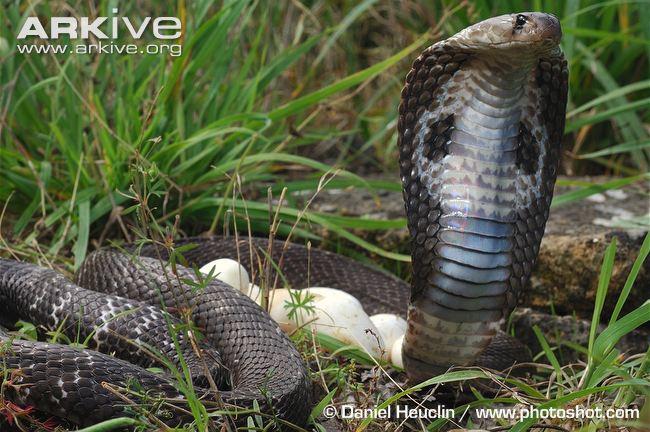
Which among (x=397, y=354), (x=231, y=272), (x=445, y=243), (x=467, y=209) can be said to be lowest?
(x=397, y=354)

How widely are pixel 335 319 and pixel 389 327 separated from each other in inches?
11.9

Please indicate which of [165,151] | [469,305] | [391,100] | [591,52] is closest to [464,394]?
[469,305]

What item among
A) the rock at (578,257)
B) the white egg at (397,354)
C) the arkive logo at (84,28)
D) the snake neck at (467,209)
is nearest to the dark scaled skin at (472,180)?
the snake neck at (467,209)

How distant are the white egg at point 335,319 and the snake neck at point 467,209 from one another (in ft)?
1.39

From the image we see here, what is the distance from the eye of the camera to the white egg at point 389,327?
383 cm

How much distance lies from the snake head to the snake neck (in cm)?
15

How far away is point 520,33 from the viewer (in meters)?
2.88

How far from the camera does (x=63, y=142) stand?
15.3 feet

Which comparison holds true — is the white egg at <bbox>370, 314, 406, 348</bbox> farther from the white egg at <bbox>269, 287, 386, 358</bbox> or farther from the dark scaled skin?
the dark scaled skin

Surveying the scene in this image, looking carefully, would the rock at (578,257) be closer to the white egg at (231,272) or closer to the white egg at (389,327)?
the white egg at (389,327)

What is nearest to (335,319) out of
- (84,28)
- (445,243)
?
(445,243)

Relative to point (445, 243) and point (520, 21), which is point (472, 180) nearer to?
point (445, 243)

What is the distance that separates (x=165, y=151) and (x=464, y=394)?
6.25 ft

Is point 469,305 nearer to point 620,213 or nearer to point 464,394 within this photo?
point 464,394
